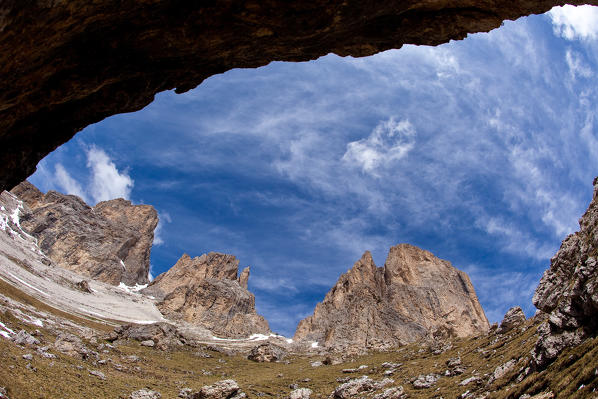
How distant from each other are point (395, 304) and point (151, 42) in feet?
485

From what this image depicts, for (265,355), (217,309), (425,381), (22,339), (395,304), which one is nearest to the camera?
(22,339)

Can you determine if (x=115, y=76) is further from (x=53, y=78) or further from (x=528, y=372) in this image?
(x=528, y=372)

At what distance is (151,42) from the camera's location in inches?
485

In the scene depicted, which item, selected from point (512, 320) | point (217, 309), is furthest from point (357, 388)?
point (217, 309)

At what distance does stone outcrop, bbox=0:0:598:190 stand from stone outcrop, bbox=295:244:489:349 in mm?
107322

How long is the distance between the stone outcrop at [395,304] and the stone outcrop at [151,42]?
107 metres

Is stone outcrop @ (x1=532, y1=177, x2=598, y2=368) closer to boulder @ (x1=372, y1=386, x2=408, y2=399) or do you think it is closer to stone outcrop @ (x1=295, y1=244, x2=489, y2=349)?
boulder @ (x1=372, y1=386, x2=408, y2=399)

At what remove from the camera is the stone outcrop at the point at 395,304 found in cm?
11838

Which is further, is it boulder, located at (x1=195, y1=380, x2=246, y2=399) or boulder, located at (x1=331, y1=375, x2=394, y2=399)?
boulder, located at (x1=331, y1=375, x2=394, y2=399)

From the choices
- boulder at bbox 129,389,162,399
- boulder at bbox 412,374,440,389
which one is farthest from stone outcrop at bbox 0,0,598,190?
boulder at bbox 412,374,440,389

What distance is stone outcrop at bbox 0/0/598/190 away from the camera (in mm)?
10172

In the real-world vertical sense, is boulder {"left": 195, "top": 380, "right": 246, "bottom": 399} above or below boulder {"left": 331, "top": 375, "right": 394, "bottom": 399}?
above

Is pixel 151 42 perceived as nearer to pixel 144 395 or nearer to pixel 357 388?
pixel 144 395

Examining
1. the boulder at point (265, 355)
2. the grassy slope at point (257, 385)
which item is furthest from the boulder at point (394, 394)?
the boulder at point (265, 355)
